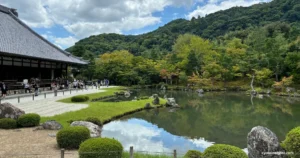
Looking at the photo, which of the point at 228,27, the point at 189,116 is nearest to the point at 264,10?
the point at 228,27

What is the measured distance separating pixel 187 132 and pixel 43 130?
7325 mm

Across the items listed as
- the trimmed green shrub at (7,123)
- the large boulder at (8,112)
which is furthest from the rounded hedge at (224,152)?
the large boulder at (8,112)

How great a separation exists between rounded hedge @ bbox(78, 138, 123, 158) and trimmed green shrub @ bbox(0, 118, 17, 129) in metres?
5.79

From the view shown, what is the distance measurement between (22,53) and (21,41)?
393 cm

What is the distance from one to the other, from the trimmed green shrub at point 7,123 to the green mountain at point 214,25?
70.6 m

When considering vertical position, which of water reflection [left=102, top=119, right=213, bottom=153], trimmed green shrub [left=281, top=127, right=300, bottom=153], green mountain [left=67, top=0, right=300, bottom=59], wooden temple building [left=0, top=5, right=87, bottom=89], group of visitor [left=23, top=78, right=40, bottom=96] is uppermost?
green mountain [left=67, top=0, right=300, bottom=59]

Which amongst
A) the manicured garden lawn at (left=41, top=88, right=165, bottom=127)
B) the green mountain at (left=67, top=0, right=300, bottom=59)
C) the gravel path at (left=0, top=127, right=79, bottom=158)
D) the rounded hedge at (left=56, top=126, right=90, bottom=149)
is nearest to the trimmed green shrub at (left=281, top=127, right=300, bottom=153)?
the gravel path at (left=0, top=127, right=79, bottom=158)

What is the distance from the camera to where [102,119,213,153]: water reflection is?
34.7ft

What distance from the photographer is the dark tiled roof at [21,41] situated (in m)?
18.9

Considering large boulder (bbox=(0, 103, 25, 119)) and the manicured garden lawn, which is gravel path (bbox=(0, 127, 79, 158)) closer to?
large boulder (bbox=(0, 103, 25, 119))

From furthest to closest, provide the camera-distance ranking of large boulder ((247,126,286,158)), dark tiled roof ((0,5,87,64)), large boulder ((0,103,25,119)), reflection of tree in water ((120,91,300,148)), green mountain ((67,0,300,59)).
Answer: green mountain ((67,0,300,59)) < dark tiled roof ((0,5,87,64)) < reflection of tree in water ((120,91,300,148)) < large boulder ((0,103,25,119)) < large boulder ((247,126,286,158))

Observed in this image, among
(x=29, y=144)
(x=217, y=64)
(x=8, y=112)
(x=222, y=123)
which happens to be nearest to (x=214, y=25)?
(x=217, y=64)

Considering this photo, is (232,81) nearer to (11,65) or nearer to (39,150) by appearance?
(11,65)

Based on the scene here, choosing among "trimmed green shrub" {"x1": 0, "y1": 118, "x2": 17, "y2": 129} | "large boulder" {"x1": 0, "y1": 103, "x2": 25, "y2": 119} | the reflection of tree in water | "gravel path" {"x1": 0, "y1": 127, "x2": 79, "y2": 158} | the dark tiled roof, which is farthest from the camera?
the dark tiled roof
